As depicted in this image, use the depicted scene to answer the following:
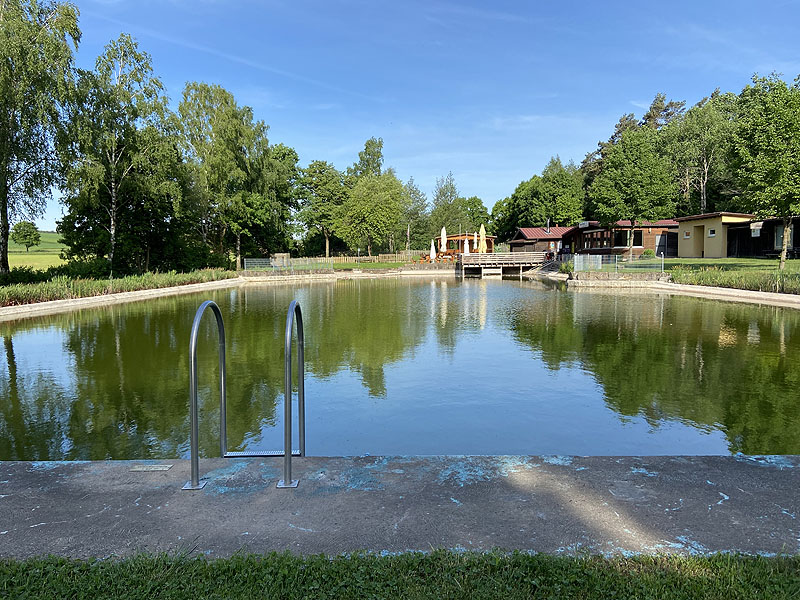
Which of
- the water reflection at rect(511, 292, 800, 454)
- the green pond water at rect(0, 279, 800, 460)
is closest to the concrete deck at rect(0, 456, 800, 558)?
the green pond water at rect(0, 279, 800, 460)

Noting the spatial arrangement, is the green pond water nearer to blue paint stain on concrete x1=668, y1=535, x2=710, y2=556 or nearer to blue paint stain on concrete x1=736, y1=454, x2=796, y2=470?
blue paint stain on concrete x1=736, y1=454, x2=796, y2=470

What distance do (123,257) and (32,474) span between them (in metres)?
32.4

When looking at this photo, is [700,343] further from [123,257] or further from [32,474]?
[123,257]

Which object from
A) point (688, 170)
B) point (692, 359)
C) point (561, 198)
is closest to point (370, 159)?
point (561, 198)

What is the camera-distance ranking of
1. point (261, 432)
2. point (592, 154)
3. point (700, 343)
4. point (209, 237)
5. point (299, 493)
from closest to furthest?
1. point (299, 493)
2. point (261, 432)
3. point (700, 343)
4. point (209, 237)
5. point (592, 154)

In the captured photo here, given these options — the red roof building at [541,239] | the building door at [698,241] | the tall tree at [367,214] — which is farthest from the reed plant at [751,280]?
the tall tree at [367,214]

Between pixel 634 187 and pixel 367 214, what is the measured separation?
26.8 m

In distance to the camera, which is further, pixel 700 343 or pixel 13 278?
pixel 13 278

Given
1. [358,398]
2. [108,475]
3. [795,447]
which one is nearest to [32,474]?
[108,475]

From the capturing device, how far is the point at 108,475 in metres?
4.05

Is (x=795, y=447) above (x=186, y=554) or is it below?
below

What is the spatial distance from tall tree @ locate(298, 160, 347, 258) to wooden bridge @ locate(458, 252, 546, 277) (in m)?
19.3

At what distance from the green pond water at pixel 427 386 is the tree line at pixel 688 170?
1118 centimetres

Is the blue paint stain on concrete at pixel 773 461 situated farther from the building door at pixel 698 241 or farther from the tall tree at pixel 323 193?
the tall tree at pixel 323 193
